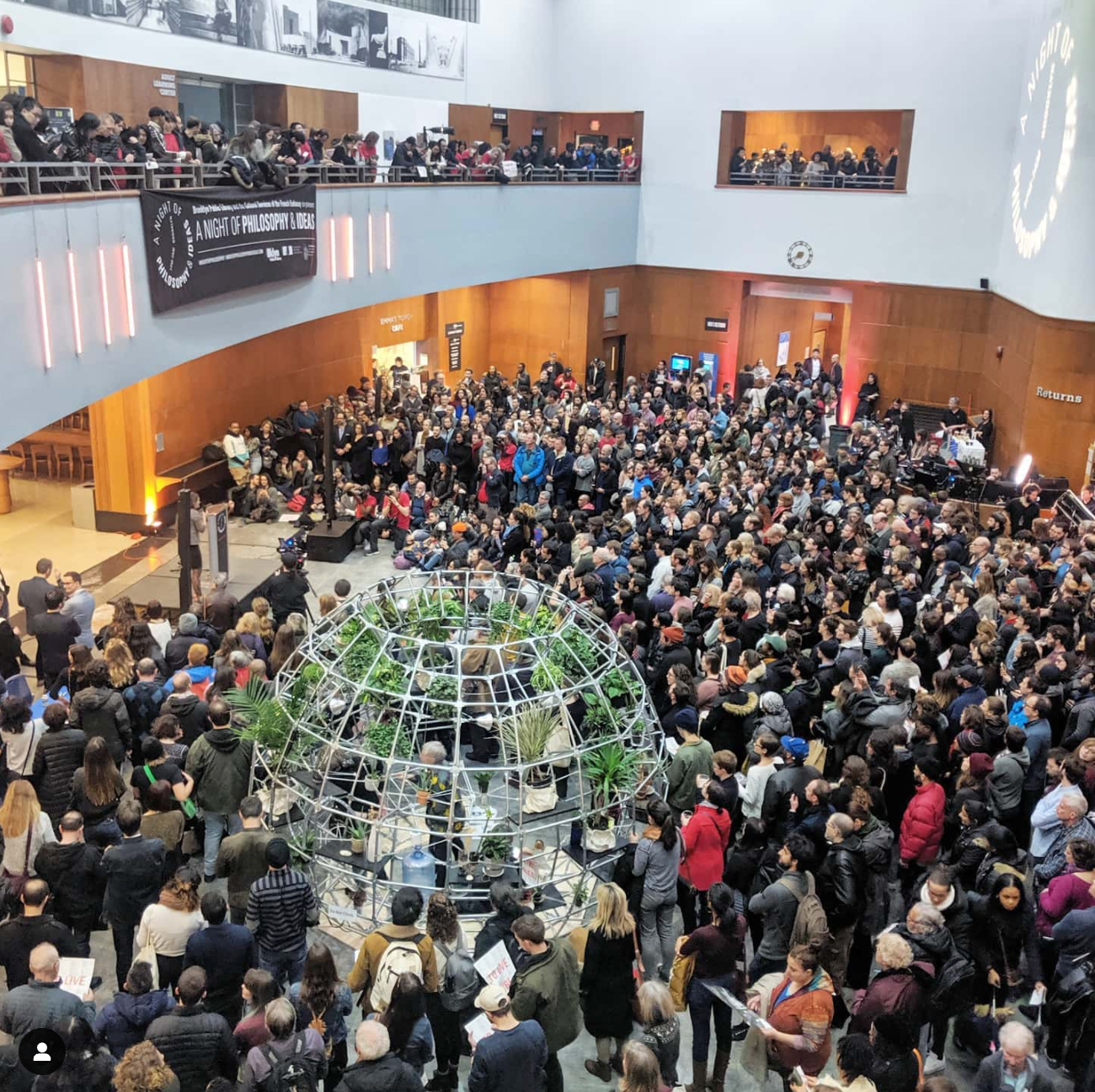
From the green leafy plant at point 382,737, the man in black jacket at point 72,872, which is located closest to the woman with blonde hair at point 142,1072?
the man in black jacket at point 72,872

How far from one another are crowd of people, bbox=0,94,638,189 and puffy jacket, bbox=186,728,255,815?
6091 millimetres

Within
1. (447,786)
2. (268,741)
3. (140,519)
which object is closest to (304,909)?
(268,741)

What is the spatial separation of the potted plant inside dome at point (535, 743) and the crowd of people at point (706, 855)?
85cm

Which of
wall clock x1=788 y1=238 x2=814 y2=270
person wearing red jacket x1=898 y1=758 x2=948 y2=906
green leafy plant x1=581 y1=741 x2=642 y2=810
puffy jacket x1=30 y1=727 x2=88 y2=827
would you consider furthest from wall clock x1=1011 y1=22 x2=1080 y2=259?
puffy jacket x1=30 y1=727 x2=88 y2=827

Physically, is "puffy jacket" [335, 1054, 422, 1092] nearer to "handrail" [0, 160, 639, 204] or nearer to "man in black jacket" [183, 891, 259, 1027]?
"man in black jacket" [183, 891, 259, 1027]

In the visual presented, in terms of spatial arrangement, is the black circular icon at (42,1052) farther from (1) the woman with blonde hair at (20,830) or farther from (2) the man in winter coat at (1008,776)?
(2) the man in winter coat at (1008,776)

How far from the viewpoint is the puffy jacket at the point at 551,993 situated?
5348mm

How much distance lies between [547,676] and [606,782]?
2.55 feet

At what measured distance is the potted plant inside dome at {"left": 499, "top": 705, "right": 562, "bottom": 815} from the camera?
7.19 meters

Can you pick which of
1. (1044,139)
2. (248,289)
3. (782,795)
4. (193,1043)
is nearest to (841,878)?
(782,795)

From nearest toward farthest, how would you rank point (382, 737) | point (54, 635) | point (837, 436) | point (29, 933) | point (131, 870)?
point (29, 933), point (131, 870), point (382, 737), point (54, 635), point (837, 436)

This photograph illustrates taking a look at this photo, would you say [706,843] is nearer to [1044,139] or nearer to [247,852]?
[247,852]

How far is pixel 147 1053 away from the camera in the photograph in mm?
4547

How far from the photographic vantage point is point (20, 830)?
21.1 ft
